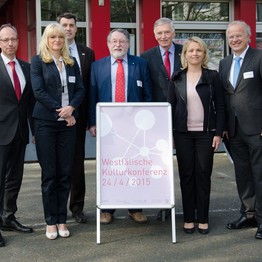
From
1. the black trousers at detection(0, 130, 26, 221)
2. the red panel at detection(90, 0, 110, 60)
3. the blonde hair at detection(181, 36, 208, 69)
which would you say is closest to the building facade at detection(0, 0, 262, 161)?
the red panel at detection(90, 0, 110, 60)

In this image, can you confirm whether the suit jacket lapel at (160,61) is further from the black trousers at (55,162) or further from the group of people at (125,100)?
the black trousers at (55,162)

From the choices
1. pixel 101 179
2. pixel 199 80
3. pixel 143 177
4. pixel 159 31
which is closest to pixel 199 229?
pixel 143 177

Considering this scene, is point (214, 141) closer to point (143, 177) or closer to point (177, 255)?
point (143, 177)

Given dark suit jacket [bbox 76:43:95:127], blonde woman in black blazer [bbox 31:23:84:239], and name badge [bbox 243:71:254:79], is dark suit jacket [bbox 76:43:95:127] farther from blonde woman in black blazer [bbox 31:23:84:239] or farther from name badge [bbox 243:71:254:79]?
name badge [bbox 243:71:254:79]

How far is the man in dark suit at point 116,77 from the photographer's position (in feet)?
16.2

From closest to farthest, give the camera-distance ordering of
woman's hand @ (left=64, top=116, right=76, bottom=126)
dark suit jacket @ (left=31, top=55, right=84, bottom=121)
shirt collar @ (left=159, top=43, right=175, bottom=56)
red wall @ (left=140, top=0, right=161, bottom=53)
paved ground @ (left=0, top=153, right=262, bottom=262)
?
paved ground @ (left=0, top=153, right=262, bottom=262), dark suit jacket @ (left=31, top=55, right=84, bottom=121), woman's hand @ (left=64, top=116, right=76, bottom=126), shirt collar @ (left=159, top=43, right=175, bottom=56), red wall @ (left=140, top=0, right=161, bottom=53)

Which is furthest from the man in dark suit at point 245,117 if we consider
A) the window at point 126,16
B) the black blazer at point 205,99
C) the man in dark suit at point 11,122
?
the window at point 126,16

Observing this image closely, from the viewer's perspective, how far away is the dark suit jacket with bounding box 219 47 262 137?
15.3 ft

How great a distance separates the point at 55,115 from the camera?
177 inches

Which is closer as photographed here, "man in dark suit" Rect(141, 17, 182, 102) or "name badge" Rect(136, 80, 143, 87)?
"name badge" Rect(136, 80, 143, 87)

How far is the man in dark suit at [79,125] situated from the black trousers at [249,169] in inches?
65.2

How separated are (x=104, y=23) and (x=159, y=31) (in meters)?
4.54

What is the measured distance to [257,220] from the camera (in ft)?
15.8

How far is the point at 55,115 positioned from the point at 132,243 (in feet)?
4.74
